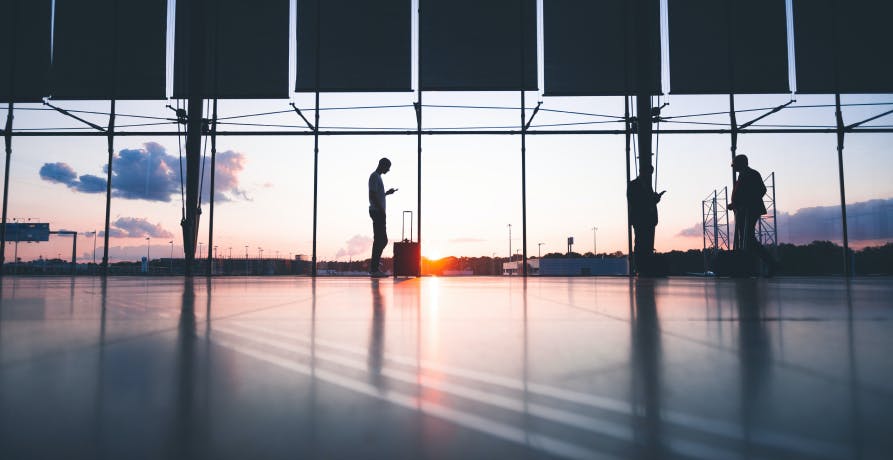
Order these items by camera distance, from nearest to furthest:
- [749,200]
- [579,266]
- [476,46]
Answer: [749,200], [476,46], [579,266]

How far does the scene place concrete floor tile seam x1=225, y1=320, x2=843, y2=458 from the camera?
1.49 ft

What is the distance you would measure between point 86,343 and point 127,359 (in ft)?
0.88

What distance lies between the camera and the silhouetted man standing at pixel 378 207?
19.1ft

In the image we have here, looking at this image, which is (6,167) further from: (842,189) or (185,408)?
(842,189)

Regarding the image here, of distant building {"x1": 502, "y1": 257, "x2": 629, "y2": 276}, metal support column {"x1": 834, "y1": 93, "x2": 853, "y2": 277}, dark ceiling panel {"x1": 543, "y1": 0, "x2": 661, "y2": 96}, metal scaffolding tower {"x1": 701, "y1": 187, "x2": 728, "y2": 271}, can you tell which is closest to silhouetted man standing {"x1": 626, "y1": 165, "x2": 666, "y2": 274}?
dark ceiling panel {"x1": 543, "y1": 0, "x2": 661, "y2": 96}

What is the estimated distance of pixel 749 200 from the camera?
5.72 meters

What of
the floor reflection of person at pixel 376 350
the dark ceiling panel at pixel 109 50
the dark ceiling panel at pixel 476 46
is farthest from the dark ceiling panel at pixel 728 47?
→ the dark ceiling panel at pixel 109 50

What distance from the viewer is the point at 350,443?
45cm

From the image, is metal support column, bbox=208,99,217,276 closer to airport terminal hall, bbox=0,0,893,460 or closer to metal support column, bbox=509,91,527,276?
airport terminal hall, bbox=0,0,893,460

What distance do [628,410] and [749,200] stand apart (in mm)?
6198

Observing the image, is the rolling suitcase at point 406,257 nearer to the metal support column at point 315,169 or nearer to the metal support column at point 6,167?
the metal support column at point 315,169

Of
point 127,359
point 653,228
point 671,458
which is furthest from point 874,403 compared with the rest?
point 653,228

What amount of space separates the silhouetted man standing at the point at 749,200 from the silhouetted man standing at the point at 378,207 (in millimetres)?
4119

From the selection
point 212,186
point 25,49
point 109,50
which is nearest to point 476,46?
point 212,186
